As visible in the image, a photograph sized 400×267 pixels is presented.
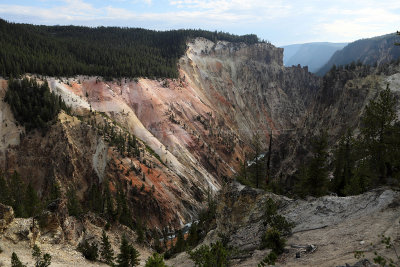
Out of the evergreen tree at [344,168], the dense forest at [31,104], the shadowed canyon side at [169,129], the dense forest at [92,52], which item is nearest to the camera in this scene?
the evergreen tree at [344,168]

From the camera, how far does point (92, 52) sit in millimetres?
92375

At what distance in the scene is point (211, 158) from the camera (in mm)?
75312

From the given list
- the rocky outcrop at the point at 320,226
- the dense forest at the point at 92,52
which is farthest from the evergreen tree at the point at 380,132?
the dense forest at the point at 92,52

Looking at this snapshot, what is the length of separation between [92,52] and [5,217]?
258 feet

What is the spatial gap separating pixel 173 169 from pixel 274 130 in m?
67.1

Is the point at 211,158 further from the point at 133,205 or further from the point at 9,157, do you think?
the point at 9,157

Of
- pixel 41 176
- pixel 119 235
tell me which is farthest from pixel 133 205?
pixel 41 176

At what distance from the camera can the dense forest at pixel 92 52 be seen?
67.8 metres

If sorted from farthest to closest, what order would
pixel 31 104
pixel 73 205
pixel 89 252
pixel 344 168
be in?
pixel 31 104 → pixel 73 205 → pixel 344 168 → pixel 89 252

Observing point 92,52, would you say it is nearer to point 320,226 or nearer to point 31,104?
point 31,104

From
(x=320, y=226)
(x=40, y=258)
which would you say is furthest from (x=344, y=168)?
(x=40, y=258)

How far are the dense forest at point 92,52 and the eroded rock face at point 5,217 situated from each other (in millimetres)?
45540

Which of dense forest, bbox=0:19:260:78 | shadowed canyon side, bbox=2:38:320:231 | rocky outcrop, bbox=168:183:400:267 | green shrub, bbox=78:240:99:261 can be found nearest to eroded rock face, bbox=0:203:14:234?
green shrub, bbox=78:240:99:261

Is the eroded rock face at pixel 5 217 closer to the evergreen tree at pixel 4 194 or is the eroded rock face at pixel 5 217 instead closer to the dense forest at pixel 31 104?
the evergreen tree at pixel 4 194
